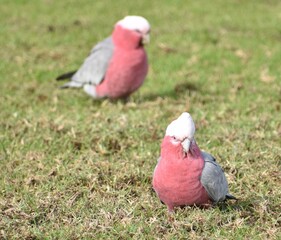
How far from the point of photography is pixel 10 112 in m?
7.06

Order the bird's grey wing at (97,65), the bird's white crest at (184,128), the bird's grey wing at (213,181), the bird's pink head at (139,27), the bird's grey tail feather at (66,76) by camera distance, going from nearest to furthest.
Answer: the bird's white crest at (184,128) < the bird's grey wing at (213,181) < the bird's pink head at (139,27) < the bird's grey wing at (97,65) < the bird's grey tail feather at (66,76)

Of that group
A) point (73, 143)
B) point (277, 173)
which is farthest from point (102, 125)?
point (277, 173)

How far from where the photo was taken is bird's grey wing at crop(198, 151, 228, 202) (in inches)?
167

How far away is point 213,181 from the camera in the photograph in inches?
167

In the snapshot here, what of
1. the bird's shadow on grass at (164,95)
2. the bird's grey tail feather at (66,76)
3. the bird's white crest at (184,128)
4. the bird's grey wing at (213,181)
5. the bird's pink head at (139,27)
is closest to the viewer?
the bird's white crest at (184,128)

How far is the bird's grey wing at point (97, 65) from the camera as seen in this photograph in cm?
723

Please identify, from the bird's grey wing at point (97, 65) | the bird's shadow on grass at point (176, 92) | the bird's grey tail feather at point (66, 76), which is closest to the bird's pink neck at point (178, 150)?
the bird's grey wing at point (97, 65)

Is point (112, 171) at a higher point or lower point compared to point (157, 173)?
lower

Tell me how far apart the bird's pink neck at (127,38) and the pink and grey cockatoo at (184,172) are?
2972 millimetres

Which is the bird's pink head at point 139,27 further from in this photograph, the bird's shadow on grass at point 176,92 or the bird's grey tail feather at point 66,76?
the bird's grey tail feather at point 66,76

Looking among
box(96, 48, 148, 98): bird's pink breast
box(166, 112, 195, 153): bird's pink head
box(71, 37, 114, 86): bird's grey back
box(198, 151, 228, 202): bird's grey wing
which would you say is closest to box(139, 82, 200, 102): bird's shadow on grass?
box(96, 48, 148, 98): bird's pink breast

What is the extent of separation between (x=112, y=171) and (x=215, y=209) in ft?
3.63

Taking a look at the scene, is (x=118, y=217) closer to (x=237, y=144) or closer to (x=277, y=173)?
(x=277, y=173)

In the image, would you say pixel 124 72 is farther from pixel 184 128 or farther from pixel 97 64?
pixel 184 128
